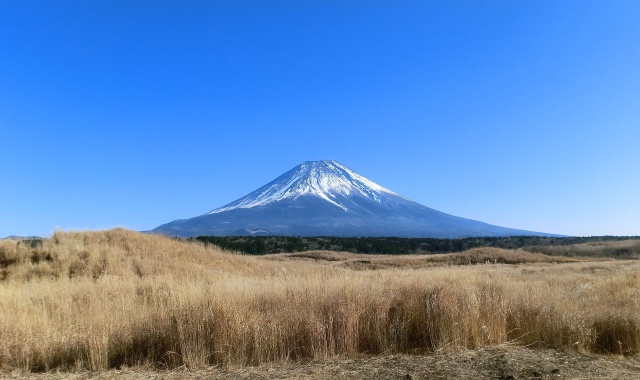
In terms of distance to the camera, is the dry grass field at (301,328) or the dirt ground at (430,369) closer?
the dirt ground at (430,369)

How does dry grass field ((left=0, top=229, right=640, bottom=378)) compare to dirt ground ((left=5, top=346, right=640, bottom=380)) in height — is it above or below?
above

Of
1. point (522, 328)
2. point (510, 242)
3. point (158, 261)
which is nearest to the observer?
point (522, 328)

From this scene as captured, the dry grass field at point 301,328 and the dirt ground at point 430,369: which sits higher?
the dry grass field at point 301,328

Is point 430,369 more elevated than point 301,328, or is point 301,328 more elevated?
point 301,328

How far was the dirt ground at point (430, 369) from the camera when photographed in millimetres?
5414

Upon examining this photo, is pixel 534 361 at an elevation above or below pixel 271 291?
below

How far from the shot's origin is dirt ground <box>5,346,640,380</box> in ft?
17.8

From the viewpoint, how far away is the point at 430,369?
5629mm

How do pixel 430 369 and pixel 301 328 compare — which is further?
pixel 301 328

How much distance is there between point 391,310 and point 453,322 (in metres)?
1.14

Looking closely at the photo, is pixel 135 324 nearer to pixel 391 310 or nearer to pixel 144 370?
pixel 144 370

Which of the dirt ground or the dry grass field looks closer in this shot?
the dirt ground

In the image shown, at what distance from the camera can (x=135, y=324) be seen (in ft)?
23.6

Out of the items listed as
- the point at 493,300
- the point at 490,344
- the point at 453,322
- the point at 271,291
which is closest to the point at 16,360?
the point at 271,291
